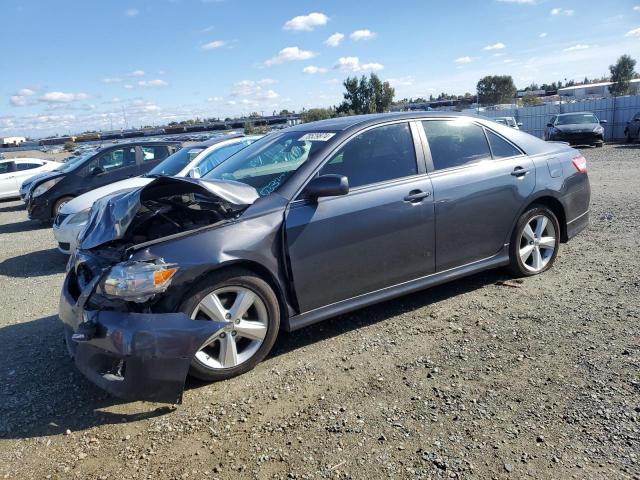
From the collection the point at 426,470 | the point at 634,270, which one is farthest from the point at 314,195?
the point at 634,270

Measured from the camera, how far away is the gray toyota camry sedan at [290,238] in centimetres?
317

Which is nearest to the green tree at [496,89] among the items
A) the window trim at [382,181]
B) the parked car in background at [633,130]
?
the parked car in background at [633,130]

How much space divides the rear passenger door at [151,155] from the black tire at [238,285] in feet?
26.3

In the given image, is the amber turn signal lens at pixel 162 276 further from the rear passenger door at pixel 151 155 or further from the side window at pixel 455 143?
the rear passenger door at pixel 151 155

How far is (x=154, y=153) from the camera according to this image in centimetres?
1101

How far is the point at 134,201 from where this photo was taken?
3.61m

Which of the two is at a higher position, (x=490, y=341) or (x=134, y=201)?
(x=134, y=201)

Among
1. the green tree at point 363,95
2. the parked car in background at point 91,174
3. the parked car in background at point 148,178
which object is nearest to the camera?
the parked car in background at point 148,178

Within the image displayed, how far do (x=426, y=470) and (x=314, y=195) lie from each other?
6.59 feet

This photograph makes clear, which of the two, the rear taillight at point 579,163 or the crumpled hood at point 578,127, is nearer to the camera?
the rear taillight at point 579,163

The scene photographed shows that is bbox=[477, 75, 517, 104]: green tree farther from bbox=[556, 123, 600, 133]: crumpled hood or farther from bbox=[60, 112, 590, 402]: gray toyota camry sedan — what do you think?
bbox=[60, 112, 590, 402]: gray toyota camry sedan

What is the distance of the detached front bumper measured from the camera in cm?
301

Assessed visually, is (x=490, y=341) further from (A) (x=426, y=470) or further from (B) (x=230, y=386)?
(B) (x=230, y=386)

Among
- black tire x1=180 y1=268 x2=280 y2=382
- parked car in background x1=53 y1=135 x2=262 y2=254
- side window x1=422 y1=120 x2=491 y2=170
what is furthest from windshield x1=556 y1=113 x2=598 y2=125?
black tire x1=180 y1=268 x2=280 y2=382
